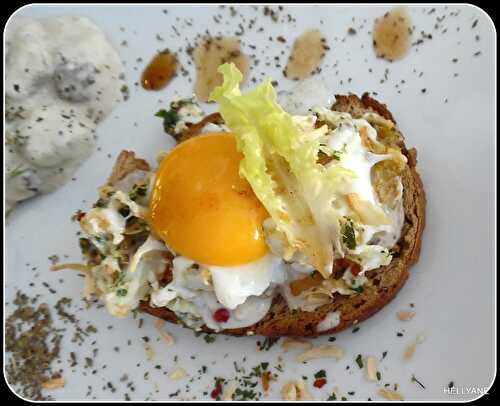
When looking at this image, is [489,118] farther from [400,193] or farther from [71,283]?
[71,283]

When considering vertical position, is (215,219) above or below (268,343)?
above

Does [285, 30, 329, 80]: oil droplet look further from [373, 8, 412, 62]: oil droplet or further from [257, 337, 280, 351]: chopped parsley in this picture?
[257, 337, 280, 351]: chopped parsley

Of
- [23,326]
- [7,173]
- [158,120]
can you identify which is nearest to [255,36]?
[158,120]

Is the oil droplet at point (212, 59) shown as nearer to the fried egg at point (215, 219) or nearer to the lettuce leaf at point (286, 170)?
the fried egg at point (215, 219)

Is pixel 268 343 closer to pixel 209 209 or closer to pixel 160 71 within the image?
pixel 209 209

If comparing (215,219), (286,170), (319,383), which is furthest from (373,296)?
(215,219)
